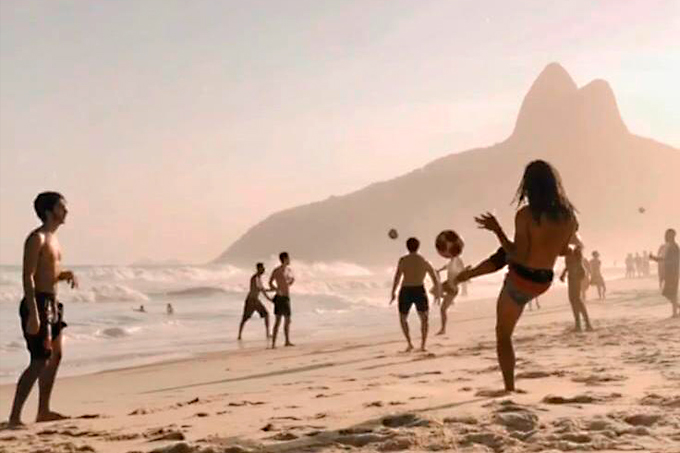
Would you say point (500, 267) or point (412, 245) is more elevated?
point (412, 245)

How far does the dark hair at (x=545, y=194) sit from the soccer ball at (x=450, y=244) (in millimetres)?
1433

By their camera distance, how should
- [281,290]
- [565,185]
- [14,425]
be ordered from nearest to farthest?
[14,425]
[281,290]
[565,185]

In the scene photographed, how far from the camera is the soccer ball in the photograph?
7445 mm

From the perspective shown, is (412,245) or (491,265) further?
(412,245)

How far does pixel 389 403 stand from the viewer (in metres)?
6.36

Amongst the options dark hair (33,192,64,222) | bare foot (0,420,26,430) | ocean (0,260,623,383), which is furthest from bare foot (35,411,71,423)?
ocean (0,260,623,383)

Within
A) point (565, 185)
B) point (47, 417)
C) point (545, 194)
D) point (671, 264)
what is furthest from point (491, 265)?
point (565, 185)

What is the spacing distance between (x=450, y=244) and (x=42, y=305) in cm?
369

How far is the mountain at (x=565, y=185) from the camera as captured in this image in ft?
559

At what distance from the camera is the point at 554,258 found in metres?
6.05

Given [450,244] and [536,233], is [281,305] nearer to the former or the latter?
[450,244]

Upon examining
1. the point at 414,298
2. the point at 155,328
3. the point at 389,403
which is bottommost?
the point at 155,328

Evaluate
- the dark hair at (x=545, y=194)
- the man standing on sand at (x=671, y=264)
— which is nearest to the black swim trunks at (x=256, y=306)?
the man standing on sand at (x=671, y=264)

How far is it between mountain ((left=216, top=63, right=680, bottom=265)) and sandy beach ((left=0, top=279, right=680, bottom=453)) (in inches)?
6148
